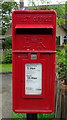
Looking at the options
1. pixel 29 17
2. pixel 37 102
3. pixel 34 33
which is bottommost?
pixel 37 102

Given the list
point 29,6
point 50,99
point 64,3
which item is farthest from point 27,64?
point 64,3

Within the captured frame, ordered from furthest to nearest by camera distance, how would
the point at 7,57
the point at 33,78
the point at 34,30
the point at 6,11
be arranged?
the point at 6,11 → the point at 7,57 → the point at 33,78 → the point at 34,30

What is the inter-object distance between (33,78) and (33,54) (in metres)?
0.35

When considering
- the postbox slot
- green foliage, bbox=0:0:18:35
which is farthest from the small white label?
green foliage, bbox=0:0:18:35

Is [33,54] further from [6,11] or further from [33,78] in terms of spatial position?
[6,11]

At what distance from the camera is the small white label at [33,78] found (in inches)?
115

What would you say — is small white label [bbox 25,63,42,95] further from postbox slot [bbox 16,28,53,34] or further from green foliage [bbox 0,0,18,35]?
green foliage [bbox 0,0,18,35]

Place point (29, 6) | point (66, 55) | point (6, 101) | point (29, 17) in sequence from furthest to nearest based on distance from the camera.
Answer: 1. point (29, 6)
2. point (6, 101)
3. point (66, 55)
4. point (29, 17)

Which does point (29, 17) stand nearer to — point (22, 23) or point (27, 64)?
point (22, 23)

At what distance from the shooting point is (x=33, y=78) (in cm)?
296

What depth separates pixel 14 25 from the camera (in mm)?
2889

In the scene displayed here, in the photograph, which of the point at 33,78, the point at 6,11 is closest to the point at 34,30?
the point at 33,78

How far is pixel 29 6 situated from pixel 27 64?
12.2 feet

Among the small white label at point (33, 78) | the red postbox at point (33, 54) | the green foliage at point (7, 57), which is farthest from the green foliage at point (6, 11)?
the small white label at point (33, 78)
